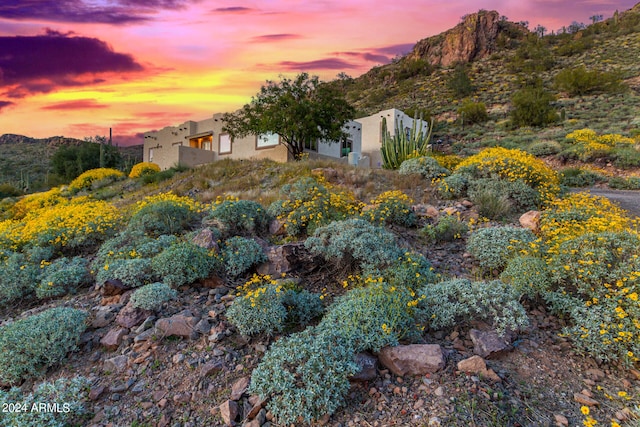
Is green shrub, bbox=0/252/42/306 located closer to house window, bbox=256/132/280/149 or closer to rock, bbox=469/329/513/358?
rock, bbox=469/329/513/358

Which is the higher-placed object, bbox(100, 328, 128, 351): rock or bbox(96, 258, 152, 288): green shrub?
bbox(96, 258, 152, 288): green shrub

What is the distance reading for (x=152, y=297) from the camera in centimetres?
397

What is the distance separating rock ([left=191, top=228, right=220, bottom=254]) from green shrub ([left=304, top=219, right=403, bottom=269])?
126cm

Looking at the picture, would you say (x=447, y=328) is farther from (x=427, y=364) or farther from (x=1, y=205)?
(x=1, y=205)

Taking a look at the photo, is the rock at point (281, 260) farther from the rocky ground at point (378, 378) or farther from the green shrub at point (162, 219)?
the green shrub at point (162, 219)

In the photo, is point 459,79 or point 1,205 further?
point 459,79

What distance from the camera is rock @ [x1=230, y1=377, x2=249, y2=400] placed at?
2873mm

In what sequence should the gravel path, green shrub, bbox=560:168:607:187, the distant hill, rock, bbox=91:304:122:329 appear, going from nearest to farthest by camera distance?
rock, bbox=91:304:122:329, the gravel path, green shrub, bbox=560:168:607:187, the distant hill

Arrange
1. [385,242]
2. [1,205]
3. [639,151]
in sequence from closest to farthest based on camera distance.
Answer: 1. [385,242]
2. [639,151]
3. [1,205]

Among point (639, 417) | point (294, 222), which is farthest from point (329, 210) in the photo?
point (639, 417)

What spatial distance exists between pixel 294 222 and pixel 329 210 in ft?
2.31

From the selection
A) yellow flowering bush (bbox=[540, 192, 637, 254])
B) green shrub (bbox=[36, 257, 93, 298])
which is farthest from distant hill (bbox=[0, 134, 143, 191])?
yellow flowering bush (bbox=[540, 192, 637, 254])

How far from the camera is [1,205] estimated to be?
15.4m

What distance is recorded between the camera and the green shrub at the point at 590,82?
2956cm
